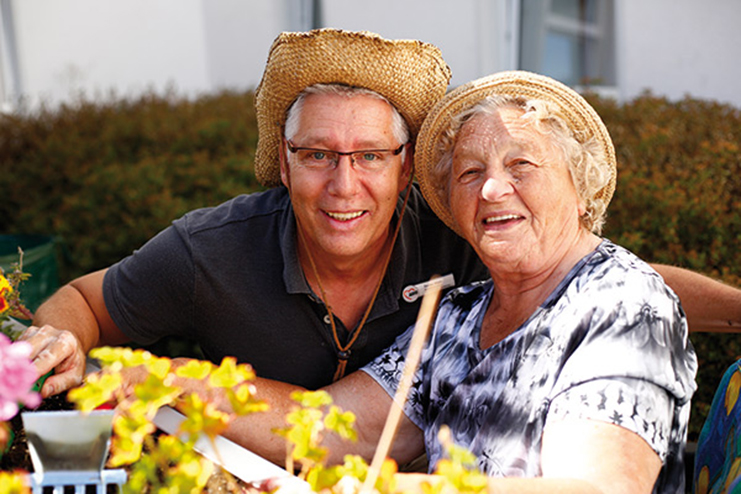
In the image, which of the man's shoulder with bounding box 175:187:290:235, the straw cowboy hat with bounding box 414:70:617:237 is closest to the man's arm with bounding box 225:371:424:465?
the man's shoulder with bounding box 175:187:290:235

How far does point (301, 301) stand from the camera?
2604 mm

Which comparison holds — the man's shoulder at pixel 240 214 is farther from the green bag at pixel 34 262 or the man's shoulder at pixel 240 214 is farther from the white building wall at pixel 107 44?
the white building wall at pixel 107 44

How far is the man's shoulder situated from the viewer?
2.70m

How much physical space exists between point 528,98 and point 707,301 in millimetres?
907

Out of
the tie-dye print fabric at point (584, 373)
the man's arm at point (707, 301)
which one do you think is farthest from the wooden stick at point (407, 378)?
the man's arm at point (707, 301)

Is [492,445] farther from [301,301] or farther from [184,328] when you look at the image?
[184,328]

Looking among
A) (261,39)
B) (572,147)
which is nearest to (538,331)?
(572,147)

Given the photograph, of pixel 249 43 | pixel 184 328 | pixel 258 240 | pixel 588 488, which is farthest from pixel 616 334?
pixel 249 43

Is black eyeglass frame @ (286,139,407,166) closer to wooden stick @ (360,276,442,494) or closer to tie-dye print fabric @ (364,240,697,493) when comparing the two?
wooden stick @ (360,276,442,494)

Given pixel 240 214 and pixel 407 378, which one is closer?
pixel 407 378

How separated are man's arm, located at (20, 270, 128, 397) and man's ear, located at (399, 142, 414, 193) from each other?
1.14 meters

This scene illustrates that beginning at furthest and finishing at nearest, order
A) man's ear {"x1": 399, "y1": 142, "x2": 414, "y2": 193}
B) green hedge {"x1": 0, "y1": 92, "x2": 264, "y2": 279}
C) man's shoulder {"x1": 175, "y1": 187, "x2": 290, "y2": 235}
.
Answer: green hedge {"x1": 0, "y1": 92, "x2": 264, "y2": 279}
man's shoulder {"x1": 175, "y1": 187, "x2": 290, "y2": 235}
man's ear {"x1": 399, "y1": 142, "x2": 414, "y2": 193}

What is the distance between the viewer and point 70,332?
7.38ft

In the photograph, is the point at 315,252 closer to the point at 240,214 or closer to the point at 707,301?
the point at 240,214
